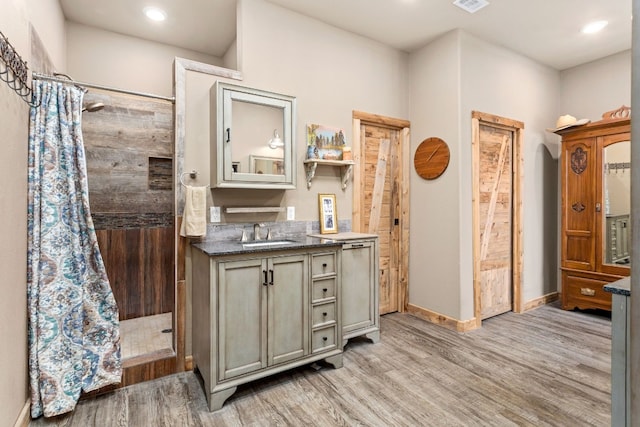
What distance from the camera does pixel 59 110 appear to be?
2.07 meters

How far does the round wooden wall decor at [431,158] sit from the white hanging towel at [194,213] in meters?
2.33

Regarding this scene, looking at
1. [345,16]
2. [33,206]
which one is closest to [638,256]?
[33,206]

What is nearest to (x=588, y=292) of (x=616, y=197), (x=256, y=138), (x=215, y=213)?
(x=616, y=197)

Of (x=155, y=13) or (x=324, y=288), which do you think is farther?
(x=155, y=13)

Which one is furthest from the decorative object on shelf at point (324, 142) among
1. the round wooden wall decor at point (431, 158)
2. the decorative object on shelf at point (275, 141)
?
the round wooden wall decor at point (431, 158)

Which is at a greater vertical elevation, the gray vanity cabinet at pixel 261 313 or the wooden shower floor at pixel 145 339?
the gray vanity cabinet at pixel 261 313

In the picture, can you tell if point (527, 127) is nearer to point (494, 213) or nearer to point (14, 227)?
point (494, 213)

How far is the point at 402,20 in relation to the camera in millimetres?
3234

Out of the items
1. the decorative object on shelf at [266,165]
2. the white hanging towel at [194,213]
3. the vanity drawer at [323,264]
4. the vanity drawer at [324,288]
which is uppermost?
the decorative object on shelf at [266,165]

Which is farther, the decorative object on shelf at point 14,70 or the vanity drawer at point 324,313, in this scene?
the vanity drawer at point 324,313

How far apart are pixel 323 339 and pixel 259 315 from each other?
→ 0.58 m

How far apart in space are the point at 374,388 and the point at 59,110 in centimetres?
267

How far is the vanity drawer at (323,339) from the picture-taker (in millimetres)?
2545

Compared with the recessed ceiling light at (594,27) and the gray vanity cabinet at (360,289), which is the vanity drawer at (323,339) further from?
the recessed ceiling light at (594,27)
